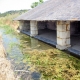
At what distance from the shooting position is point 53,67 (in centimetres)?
788

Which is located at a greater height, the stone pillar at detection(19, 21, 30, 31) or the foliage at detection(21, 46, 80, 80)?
the stone pillar at detection(19, 21, 30, 31)

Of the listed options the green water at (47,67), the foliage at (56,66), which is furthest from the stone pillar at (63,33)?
the green water at (47,67)

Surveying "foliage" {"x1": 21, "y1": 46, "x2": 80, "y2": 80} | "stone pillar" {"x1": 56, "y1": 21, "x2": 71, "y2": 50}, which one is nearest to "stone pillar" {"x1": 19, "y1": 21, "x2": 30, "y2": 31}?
"stone pillar" {"x1": 56, "y1": 21, "x2": 71, "y2": 50}

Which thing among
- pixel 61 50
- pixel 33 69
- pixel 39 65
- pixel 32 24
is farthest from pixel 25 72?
pixel 32 24

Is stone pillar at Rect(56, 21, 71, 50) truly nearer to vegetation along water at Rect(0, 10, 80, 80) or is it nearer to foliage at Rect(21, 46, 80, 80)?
foliage at Rect(21, 46, 80, 80)

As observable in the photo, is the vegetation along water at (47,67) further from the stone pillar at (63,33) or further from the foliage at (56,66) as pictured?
the stone pillar at (63,33)

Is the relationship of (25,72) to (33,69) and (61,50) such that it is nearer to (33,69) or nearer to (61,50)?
(33,69)

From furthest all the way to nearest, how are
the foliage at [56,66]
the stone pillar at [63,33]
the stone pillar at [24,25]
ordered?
the stone pillar at [24,25]
the stone pillar at [63,33]
the foliage at [56,66]

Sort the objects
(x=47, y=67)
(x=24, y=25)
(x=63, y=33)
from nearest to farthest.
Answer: (x=47, y=67) < (x=63, y=33) < (x=24, y=25)

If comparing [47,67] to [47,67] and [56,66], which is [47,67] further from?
[56,66]

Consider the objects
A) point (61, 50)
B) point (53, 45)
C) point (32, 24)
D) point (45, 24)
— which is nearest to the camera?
point (61, 50)

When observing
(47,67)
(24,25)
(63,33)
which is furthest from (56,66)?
(24,25)

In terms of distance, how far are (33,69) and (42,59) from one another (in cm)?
148

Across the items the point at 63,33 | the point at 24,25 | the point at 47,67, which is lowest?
the point at 47,67
